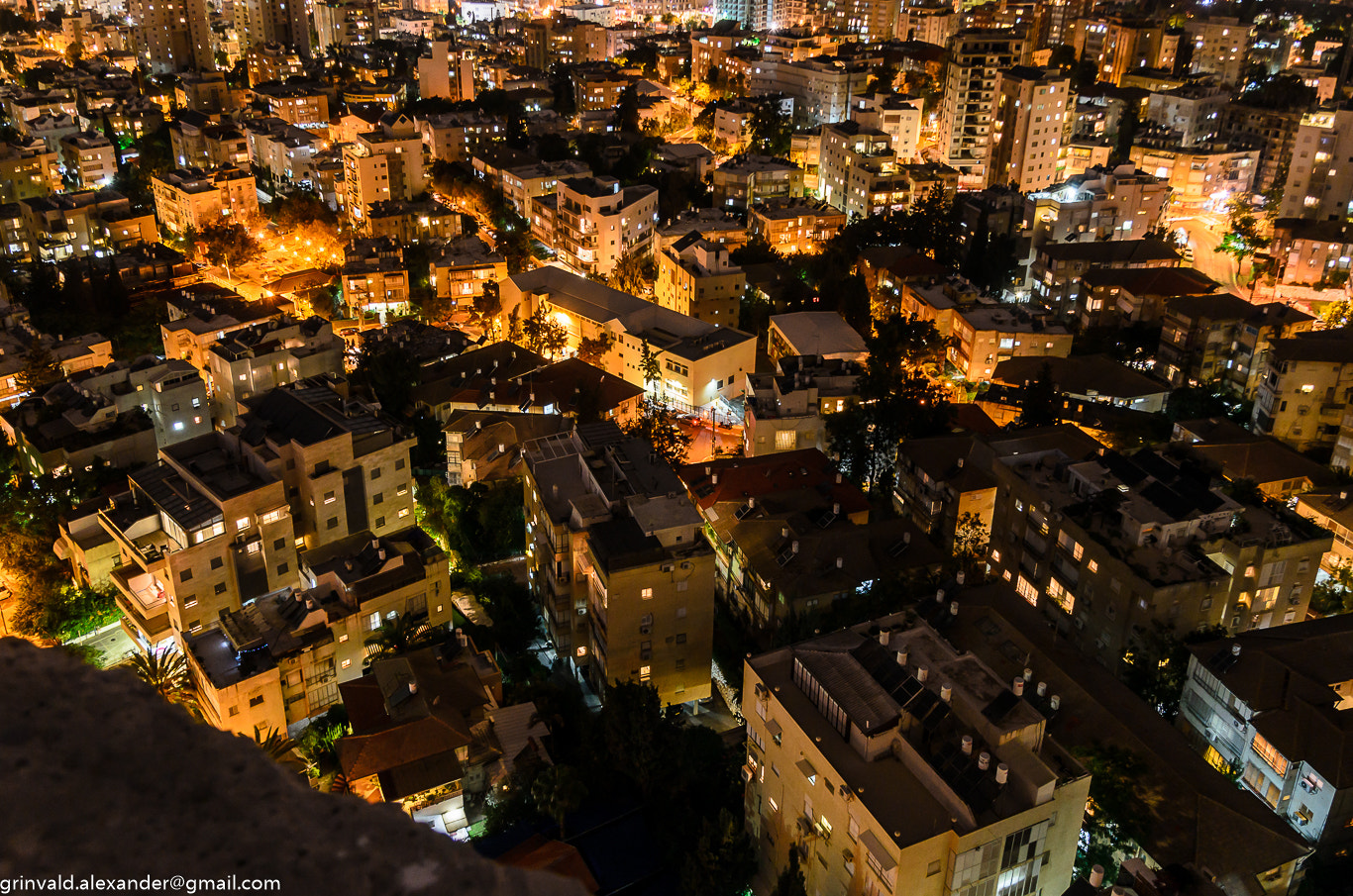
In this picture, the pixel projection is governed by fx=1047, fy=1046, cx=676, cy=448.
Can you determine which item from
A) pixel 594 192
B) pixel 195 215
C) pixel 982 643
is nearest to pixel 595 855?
pixel 982 643

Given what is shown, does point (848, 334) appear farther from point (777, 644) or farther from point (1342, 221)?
point (1342, 221)

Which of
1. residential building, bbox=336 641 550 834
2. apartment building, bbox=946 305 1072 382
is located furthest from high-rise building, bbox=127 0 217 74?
residential building, bbox=336 641 550 834

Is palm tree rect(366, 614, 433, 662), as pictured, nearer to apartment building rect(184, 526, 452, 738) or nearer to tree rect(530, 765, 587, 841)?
apartment building rect(184, 526, 452, 738)

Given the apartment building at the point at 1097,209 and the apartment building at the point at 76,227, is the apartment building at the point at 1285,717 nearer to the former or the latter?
the apartment building at the point at 1097,209

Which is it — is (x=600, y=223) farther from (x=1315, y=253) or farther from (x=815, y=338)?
(x=1315, y=253)

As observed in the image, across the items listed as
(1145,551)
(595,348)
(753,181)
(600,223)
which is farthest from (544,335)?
(1145,551)
